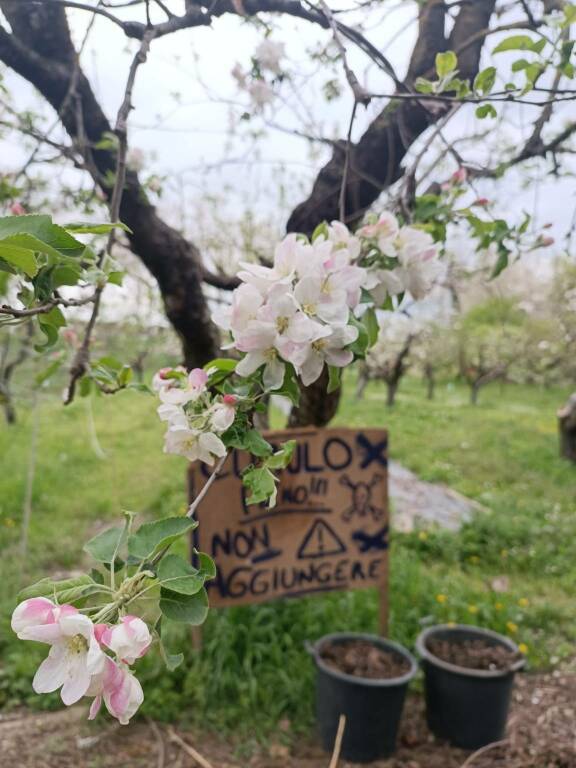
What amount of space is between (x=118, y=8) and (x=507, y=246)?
85 cm

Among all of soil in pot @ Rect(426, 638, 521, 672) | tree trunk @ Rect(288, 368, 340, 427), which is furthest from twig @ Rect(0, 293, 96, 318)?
soil in pot @ Rect(426, 638, 521, 672)

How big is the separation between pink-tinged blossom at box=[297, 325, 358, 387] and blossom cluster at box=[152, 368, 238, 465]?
0.08 meters

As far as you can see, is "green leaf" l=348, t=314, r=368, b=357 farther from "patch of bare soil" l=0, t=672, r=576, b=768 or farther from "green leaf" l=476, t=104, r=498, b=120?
"patch of bare soil" l=0, t=672, r=576, b=768

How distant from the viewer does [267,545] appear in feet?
7.48

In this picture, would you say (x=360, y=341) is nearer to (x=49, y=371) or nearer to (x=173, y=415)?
(x=173, y=415)

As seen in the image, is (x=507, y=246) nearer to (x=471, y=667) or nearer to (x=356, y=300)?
(x=356, y=300)

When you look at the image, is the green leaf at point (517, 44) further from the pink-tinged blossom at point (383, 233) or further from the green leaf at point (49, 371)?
the green leaf at point (49, 371)

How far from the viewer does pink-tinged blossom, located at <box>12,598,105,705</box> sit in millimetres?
433

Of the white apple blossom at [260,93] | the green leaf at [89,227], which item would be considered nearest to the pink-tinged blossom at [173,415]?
the green leaf at [89,227]

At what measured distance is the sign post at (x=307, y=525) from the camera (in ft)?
7.25

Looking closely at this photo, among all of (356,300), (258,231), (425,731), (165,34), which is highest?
(258,231)

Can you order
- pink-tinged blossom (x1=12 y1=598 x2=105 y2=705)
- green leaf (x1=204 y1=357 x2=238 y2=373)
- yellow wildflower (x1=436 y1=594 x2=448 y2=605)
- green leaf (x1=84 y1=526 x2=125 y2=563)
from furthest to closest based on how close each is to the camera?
1. yellow wildflower (x1=436 y1=594 x2=448 y2=605)
2. green leaf (x1=204 y1=357 x2=238 y2=373)
3. green leaf (x1=84 y1=526 x2=125 y2=563)
4. pink-tinged blossom (x1=12 y1=598 x2=105 y2=705)

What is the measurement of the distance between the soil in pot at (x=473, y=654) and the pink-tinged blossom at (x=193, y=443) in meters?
1.86

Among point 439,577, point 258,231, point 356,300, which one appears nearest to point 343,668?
point 439,577
